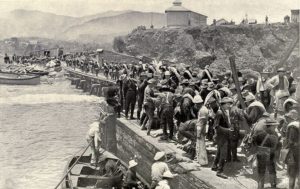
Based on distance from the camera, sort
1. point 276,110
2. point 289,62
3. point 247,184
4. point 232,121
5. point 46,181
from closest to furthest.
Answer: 1. point 247,184
2. point 232,121
3. point 276,110
4. point 46,181
5. point 289,62

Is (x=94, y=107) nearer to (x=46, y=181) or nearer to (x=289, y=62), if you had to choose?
(x=46, y=181)

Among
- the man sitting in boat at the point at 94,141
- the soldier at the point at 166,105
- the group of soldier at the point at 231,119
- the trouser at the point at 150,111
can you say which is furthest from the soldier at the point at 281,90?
the man sitting in boat at the point at 94,141

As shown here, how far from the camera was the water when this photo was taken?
17.1 meters

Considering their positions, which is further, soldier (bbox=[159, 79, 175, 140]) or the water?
the water

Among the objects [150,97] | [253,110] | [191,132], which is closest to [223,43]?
[150,97]

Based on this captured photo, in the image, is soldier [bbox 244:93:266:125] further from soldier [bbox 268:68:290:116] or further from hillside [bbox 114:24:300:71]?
hillside [bbox 114:24:300:71]

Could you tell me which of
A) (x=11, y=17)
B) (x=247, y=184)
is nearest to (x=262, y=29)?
(x=247, y=184)

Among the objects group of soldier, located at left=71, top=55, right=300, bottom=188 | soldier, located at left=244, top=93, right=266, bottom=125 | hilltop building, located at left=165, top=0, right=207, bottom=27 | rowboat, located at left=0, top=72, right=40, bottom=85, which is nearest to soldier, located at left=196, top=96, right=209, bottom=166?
group of soldier, located at left=71, top=55, right=300, bottom=188

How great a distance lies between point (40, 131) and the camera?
25125mm

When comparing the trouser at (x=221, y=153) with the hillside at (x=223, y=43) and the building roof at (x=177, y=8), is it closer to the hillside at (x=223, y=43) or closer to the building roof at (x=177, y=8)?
the hillside at (x=223, y=43)

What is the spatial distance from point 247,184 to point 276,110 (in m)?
3.46

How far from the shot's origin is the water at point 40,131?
56.0 ft

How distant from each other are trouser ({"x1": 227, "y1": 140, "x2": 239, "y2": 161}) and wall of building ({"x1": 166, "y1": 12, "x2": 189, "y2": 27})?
53054 millimetres

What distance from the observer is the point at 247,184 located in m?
9.11
